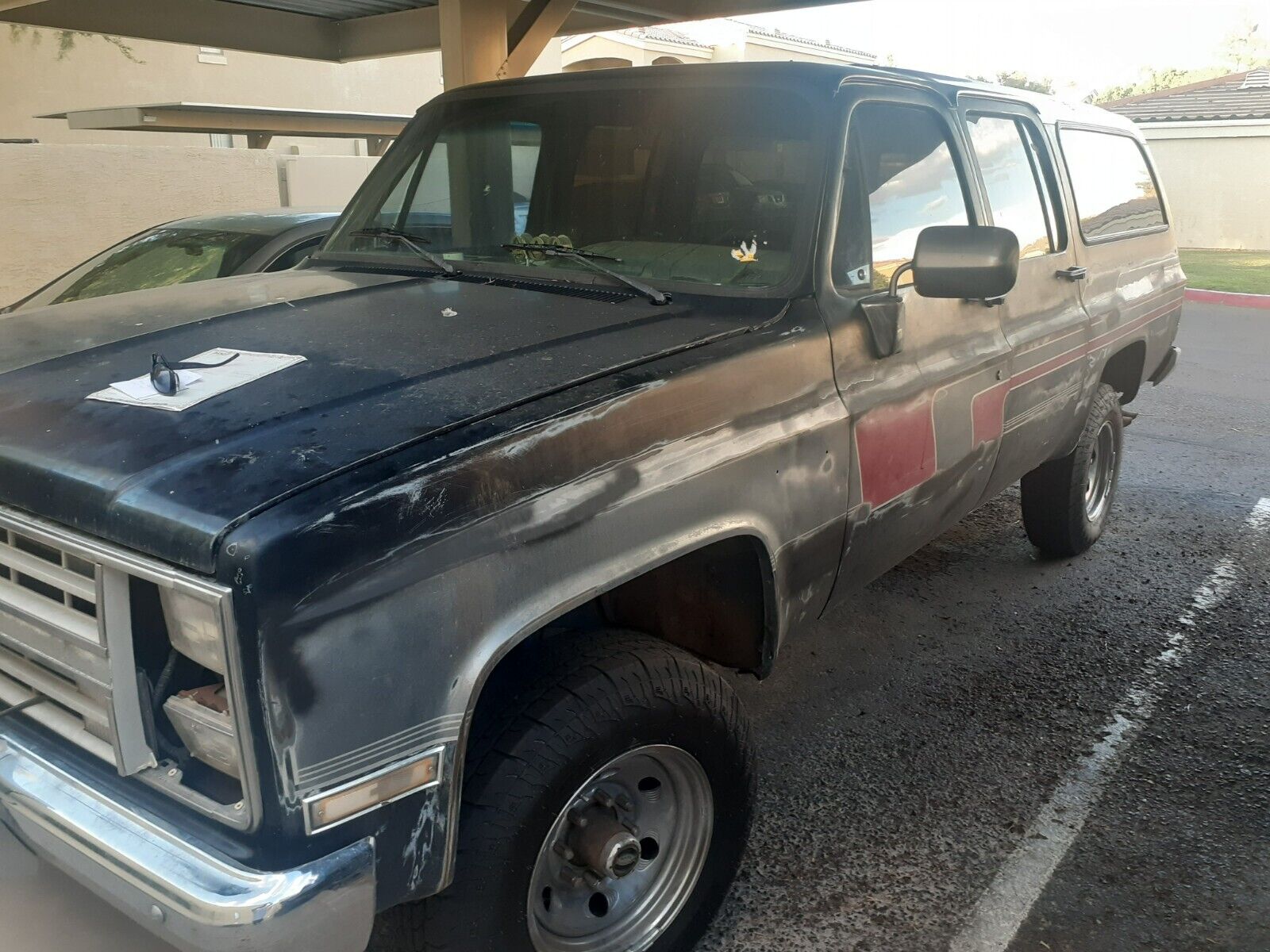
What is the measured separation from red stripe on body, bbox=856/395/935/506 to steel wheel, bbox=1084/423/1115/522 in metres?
2.35

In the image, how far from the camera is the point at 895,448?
3.03 m

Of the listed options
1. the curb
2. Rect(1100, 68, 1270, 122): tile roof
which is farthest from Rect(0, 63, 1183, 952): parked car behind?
Rect(1100, 68, 1270, 122): tile roof

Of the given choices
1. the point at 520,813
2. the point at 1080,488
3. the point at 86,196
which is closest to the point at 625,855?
the point at 520,813

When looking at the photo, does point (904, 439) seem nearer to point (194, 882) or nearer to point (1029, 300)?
point (1029, 300)

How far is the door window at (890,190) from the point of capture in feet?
9.88

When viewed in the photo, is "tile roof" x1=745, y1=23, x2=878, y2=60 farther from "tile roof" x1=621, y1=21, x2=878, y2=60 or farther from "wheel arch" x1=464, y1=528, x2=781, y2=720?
"wheel arch" x1=464, y1=528, x2=781, y2=720

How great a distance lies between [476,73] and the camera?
20.0ft

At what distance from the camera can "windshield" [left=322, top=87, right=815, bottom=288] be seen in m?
3.01

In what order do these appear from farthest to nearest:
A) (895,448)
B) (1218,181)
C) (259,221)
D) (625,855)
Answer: (1218,181)
(259,221)
(895,448)
(625,855)

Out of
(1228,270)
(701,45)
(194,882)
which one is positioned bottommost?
(194,882)

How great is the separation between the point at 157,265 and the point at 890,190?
4.38 meters

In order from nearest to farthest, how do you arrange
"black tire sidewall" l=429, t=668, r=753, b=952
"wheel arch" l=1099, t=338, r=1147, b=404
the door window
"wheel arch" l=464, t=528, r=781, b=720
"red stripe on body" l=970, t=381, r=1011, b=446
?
"black tire sidewall" l=429, t=668, r=753, b=952
"wheel arch" l=464, t=528, r=781, b=720
the door window
"red stripe on body" l=970, t=381, r=1011, b=446
"wheel arch" l=1099, t=338, r=1147, b=404

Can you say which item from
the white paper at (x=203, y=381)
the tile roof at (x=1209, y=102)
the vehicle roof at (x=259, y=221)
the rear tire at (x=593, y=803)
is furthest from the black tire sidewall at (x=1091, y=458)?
the tile roof at (x=1209, y=102)

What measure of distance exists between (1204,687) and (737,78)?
111 inches
